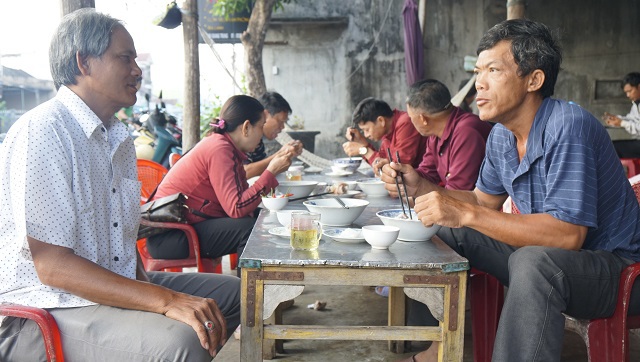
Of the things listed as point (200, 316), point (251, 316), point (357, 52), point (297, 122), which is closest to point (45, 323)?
point (200, 316)

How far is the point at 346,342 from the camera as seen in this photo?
11.4ft

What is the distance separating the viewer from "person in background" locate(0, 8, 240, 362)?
1.75 meters

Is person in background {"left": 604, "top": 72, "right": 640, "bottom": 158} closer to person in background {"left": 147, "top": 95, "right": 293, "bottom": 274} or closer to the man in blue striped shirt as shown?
person in background {"left": 147, "top": 95, "right": 293, "bottom": 274}

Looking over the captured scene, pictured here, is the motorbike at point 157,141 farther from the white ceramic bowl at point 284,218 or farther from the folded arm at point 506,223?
the folded arm at point 506,223

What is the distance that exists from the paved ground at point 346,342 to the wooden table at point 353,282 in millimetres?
1317

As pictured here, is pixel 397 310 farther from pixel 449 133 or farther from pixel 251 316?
pixel 251 316

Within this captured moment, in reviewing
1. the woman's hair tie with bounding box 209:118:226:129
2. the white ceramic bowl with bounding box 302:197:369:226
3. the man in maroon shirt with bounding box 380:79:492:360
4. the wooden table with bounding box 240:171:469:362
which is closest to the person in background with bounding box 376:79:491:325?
the man in maroon shirt with bounding box 380:79:492:360

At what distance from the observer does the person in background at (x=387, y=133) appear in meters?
5.08

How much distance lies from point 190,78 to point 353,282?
4783mm

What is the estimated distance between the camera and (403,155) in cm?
507

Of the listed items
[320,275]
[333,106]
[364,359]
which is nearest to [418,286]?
[320,275]

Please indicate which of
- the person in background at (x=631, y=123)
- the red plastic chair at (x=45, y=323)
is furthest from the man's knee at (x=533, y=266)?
the person in background at (x=631, y=123)

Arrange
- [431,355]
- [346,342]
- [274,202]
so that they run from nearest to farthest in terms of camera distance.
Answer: [431,355], [274,202], [346,342]

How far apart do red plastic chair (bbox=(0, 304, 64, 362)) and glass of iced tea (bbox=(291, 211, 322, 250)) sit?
774mm
